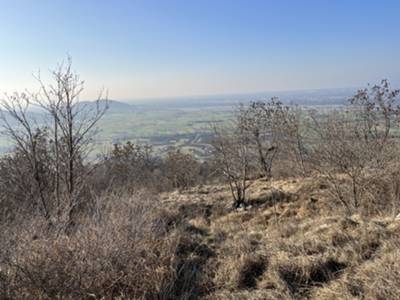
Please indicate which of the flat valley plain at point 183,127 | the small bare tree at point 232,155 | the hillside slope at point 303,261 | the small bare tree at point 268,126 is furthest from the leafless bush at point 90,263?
the small bare tree at point 268,126

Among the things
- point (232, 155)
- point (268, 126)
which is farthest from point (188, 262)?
point (268, 126)

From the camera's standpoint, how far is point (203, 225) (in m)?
8.00

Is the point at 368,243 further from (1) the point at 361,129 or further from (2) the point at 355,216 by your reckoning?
(1) the point at 361,129

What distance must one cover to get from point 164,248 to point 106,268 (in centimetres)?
105

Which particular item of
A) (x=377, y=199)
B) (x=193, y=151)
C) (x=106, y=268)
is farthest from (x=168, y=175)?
(x=106, y=268)

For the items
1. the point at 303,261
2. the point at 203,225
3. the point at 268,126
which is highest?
the point at 268,126

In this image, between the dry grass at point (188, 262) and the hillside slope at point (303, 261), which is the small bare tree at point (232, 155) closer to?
the hillside slope at point (303, 261)

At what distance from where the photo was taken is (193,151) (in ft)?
63.0

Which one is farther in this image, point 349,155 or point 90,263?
point 349,155

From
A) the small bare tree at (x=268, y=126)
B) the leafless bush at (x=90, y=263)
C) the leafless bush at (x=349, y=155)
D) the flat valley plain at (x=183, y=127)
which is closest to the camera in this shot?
the leafless bush at (x=90, y=263)

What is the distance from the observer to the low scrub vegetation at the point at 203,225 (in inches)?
147

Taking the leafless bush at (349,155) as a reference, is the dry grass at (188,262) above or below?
below

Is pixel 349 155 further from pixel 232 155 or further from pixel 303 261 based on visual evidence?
pixel 232 155

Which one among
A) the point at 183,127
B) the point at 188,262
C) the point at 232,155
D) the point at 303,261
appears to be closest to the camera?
the point at 303,261
